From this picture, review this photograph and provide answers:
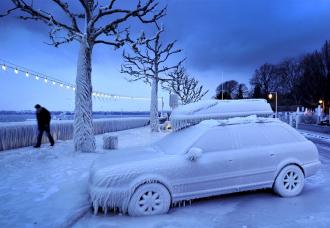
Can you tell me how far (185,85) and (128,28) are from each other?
46847 mm

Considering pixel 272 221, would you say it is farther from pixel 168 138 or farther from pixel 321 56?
pixel 321 56

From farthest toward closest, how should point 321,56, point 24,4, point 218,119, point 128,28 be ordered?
point 321,56, point 128,28, point 24,4, point 218,119

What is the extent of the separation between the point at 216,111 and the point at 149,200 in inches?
96.7

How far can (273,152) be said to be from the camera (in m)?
7.06

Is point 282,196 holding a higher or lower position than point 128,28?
lower

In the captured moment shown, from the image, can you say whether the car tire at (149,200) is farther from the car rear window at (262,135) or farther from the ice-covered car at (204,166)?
the car rear window at (262,135)

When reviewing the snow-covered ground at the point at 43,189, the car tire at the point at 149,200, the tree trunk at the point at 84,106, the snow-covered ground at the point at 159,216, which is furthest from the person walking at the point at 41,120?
the car tire at the point at 149,200

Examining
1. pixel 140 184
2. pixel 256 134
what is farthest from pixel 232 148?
pixel 140 184

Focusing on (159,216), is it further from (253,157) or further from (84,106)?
(84,106)

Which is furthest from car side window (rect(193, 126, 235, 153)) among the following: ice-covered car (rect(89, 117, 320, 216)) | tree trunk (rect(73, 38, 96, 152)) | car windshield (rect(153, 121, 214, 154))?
tree trunk (rect(73, 38, 96, 152))

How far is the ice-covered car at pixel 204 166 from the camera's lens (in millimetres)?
5973

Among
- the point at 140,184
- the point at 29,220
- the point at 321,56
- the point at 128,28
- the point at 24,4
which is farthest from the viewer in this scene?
the point at 321,56

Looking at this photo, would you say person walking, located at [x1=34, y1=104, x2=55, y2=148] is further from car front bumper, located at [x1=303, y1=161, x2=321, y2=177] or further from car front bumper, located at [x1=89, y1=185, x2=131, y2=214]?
car front bumper, located at [x1=303, y1=161, x2=321, y2=177]

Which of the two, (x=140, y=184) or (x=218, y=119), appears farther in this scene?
(x=218, y=119)
